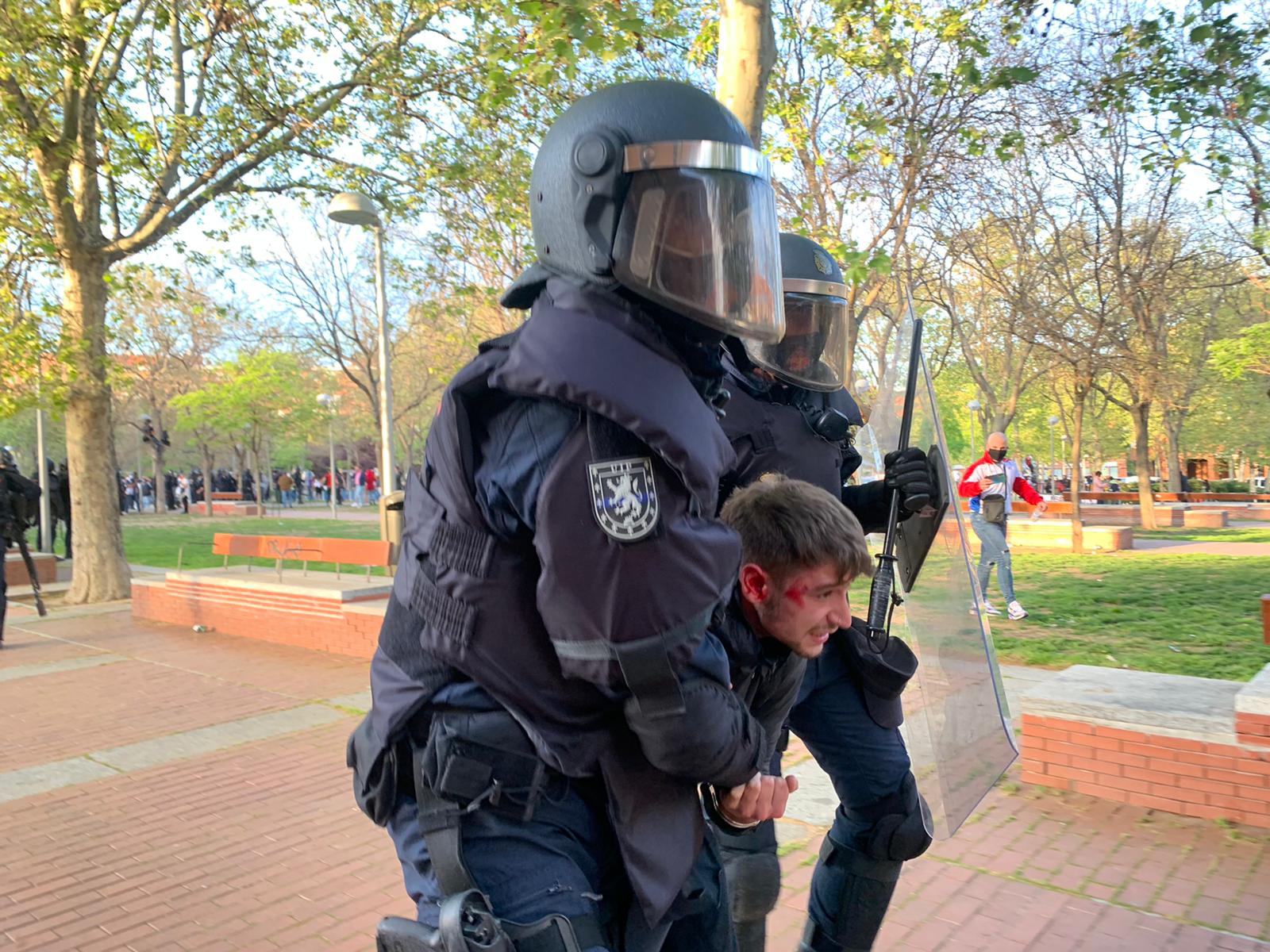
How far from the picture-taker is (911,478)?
2.40 metres

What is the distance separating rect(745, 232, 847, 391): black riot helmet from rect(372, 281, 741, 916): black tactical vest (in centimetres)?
114

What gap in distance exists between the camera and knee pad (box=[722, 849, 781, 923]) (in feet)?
8.18

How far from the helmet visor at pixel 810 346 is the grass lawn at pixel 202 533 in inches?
454

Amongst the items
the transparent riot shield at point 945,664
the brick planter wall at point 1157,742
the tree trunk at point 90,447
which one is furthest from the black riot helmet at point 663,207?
the tree trunk at point 90,447

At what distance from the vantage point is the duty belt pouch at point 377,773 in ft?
4.98

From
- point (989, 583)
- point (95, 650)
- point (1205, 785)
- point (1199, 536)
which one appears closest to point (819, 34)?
point (989, 583)

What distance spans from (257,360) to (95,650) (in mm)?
25163

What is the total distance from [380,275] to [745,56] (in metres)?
8.32

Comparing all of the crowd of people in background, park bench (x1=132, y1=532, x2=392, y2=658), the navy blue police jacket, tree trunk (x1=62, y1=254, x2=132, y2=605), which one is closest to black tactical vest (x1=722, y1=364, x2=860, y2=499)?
the navy blue police jacket

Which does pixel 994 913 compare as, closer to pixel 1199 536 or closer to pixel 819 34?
pixel 819 34

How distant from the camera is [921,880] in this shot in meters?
3.60

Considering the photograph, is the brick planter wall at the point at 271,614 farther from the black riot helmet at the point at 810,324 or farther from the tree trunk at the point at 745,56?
the black riot helmet at the point at 810,324

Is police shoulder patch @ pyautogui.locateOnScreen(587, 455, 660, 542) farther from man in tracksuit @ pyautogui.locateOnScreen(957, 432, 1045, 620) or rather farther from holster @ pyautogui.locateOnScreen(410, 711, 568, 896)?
man in tracksuit @ pyautogui.locateOnScreen(957, 432, 1045, 620)

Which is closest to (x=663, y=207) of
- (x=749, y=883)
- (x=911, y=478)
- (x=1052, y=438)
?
(x=911, y=478)
